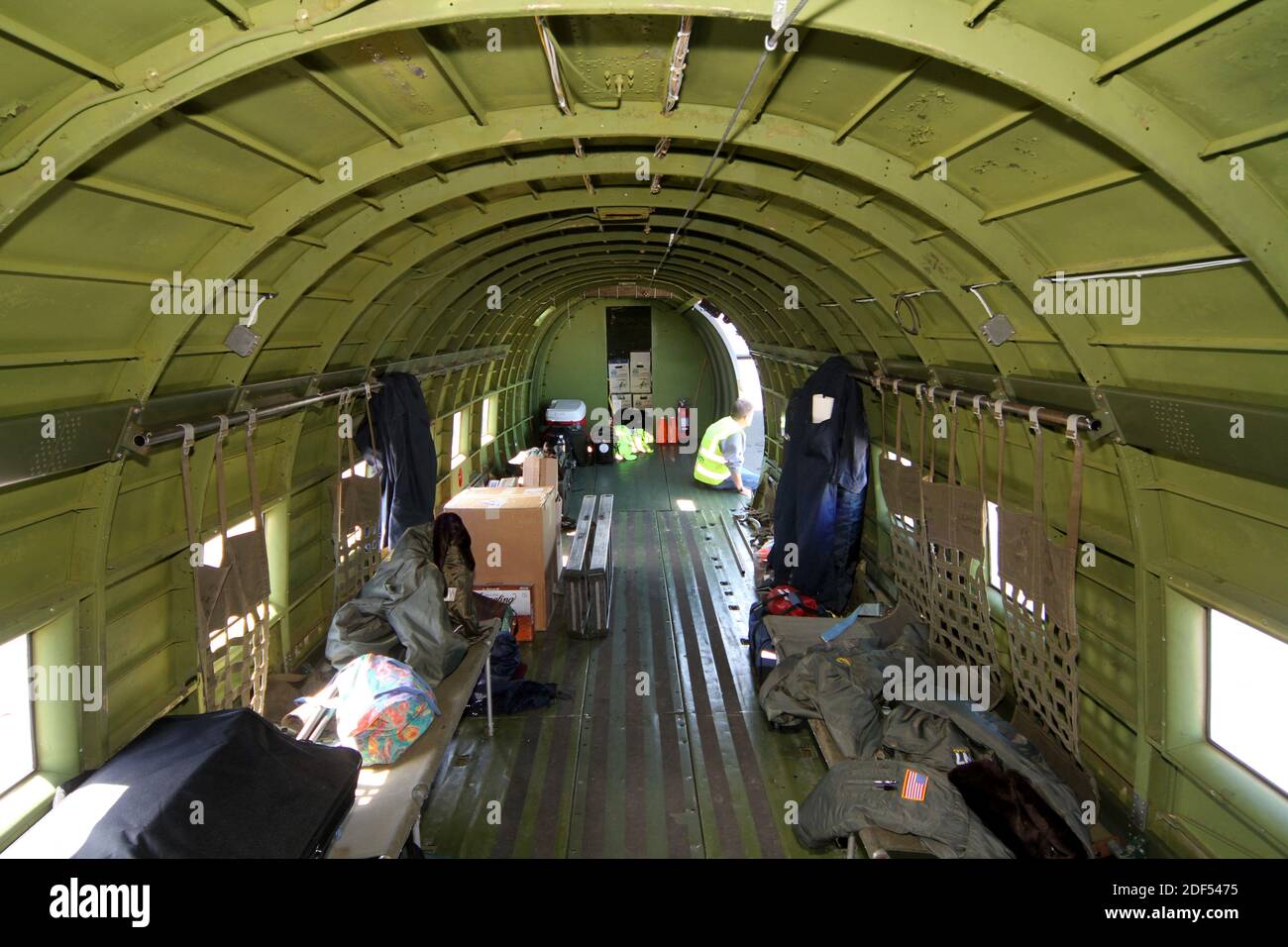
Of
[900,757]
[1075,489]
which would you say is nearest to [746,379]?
[1075,489]

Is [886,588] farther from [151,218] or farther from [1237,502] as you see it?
[151,218]

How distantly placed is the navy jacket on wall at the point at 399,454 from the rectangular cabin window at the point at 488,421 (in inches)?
291

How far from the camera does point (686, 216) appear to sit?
770 cm

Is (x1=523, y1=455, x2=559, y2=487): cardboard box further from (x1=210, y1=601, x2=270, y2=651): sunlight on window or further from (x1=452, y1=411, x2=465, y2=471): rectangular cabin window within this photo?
(x1=210, y1=601, x2=270, y2=651): sunlight on window

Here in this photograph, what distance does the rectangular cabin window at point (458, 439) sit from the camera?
45.3 ft

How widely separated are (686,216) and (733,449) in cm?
1219

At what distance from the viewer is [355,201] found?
5621mm

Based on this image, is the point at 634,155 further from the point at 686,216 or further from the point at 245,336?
the point at 245,336

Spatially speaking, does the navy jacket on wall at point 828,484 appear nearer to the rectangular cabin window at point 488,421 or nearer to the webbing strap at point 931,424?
the webbing strap at point 931,424

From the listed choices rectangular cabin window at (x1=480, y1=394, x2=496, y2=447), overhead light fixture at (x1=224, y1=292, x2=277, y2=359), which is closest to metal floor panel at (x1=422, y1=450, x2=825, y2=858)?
overhead light fixture at (x1=224, y1=292, x2=277, y2=359)

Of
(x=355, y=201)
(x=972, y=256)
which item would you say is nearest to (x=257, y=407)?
(x=355, y=201)

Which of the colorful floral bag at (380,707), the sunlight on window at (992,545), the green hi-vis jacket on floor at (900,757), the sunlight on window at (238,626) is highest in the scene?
the sunlight on window at (992,545)

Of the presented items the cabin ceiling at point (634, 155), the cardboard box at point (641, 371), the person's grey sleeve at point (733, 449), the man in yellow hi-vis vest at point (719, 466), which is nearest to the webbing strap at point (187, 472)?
the cabin ceiling at point (634, 155)
